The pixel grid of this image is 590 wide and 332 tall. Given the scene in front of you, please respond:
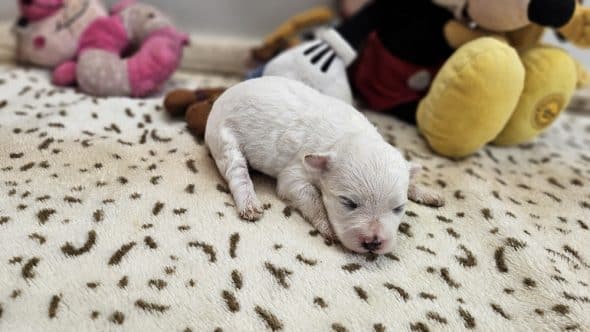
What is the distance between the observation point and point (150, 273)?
3.09 feet

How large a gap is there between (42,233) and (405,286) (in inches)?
29.8

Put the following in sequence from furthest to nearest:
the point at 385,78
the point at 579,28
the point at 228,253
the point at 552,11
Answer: the point at 385,78, the point at 579,28, the point at 552,11, the point at 228,253

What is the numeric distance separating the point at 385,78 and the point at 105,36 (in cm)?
107

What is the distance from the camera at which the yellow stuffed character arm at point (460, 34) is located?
158cm

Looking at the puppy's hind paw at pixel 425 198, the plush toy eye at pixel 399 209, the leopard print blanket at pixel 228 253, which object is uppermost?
the plush toy eye at pixel 399 209

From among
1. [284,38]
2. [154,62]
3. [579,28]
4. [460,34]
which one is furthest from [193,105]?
[579,28]

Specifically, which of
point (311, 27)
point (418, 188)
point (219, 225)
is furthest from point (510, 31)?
point (219, 225)

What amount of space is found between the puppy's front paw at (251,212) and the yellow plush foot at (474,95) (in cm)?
69

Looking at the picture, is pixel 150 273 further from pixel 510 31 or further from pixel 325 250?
pixel 510 31

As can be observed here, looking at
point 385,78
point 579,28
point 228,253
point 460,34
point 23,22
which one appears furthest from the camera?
point 23,22

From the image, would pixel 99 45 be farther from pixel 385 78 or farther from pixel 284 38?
pixel 385 78

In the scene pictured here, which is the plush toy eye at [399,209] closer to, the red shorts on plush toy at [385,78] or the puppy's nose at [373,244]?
the puppy's nose at [373,244]

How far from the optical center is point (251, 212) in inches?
43.5

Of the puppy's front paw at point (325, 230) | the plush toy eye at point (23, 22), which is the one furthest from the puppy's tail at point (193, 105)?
the plush toy eye at point (23, 22)
